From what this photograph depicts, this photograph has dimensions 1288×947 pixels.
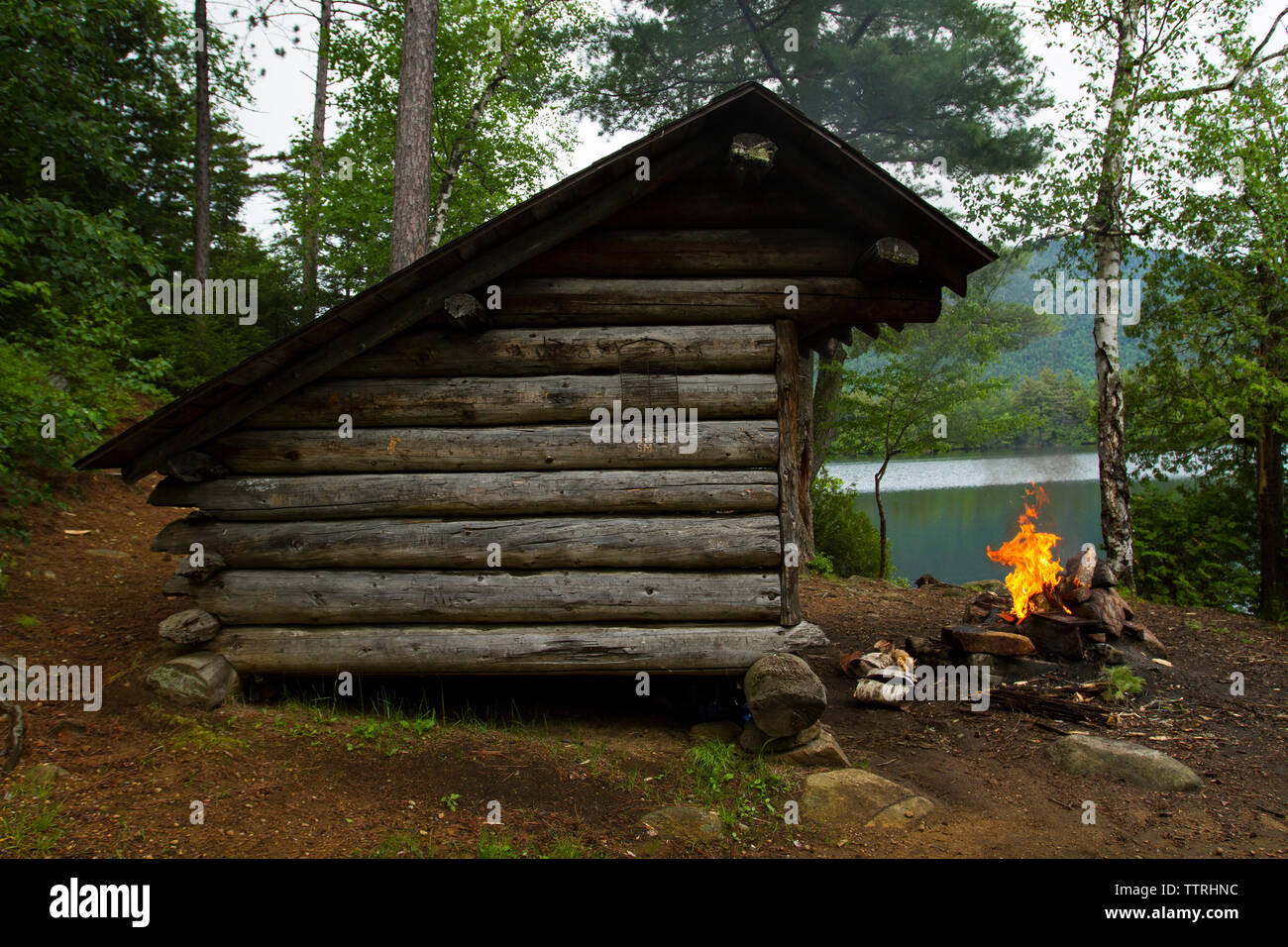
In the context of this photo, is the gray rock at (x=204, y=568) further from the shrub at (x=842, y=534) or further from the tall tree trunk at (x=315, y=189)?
the tall tree trunk at (x=315, y=189)

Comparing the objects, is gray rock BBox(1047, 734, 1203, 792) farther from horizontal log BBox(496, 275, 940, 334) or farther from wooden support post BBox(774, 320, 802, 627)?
horizontal log BBox(496, 275, 940, 334)

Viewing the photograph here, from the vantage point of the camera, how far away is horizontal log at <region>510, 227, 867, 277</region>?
5.74 m

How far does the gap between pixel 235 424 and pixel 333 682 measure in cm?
229

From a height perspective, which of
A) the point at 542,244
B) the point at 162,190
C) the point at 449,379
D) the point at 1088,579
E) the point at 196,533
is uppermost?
the point at 162,190

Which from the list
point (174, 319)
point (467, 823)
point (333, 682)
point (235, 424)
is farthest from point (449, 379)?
point (174, 319)

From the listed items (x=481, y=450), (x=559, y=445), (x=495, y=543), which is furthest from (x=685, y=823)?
(x=481, y=450)

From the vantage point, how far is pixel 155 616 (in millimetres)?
6871

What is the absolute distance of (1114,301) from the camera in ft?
36.6

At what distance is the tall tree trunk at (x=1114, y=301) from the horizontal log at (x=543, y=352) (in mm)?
8322

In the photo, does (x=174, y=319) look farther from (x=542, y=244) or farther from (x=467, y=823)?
(x=467, y=823)

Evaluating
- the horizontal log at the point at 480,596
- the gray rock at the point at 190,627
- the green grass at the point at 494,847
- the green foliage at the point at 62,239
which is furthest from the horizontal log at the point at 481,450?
the green grass at the point at 494,847

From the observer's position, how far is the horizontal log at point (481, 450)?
564 cm

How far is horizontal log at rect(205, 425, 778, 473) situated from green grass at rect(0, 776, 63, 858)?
8.27ft
